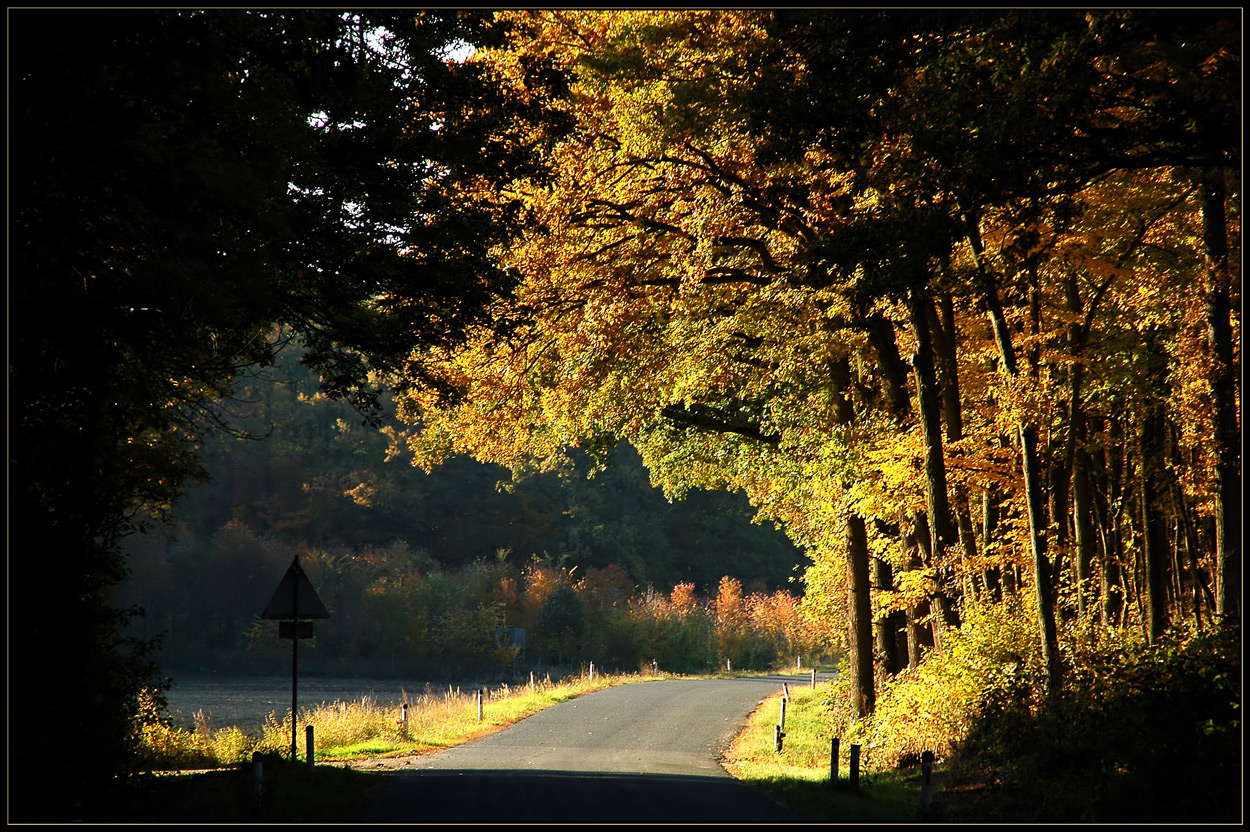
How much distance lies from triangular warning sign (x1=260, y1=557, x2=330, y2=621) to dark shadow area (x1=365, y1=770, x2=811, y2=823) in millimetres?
2574

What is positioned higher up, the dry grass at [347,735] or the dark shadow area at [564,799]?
the dark shadow area at [564,799]

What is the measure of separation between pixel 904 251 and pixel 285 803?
28.5 feet

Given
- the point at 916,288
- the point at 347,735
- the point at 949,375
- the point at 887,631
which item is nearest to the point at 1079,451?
the point at 949,375

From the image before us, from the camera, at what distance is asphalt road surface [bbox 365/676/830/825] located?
10992 mm

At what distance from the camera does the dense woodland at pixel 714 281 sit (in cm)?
863

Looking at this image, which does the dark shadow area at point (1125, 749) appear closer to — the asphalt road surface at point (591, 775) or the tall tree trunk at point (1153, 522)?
the tall tree trunk at point (1153, 522)

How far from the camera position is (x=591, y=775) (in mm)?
15320

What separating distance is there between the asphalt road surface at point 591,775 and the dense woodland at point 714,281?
331 centimetres

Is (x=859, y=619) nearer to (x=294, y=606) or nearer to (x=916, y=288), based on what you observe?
(x=294, y=606)


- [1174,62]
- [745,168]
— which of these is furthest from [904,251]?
[745,168]

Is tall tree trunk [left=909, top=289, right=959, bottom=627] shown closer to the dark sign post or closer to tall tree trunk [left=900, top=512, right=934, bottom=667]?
tall tree trunk [left=900, top=512, right=934, bottom=667]

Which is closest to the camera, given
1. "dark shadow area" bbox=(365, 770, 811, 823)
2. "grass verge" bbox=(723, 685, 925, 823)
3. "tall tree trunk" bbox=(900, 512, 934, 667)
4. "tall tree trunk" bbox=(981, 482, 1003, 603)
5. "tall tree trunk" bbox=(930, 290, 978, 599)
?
"dark shadow area" bbox=(365, 770, 811, 823)

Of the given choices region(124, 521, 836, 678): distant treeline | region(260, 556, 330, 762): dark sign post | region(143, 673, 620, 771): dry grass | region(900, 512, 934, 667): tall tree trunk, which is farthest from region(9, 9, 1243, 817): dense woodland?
region(124, 521, 836, 678): distant treeline

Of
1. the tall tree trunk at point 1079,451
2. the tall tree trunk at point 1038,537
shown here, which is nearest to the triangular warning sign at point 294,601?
the tall tree trunk at point 1038,537
